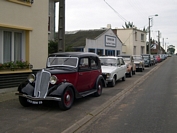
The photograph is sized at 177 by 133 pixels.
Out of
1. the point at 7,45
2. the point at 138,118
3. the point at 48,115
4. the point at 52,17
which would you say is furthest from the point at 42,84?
the point at 52,17

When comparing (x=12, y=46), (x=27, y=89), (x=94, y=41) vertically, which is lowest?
(x=27, y=89)

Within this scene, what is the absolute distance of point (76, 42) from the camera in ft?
93.4

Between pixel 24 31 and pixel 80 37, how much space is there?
1838 cm

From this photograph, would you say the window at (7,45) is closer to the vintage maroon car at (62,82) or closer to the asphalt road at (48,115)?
the asphalt road at (48,115)

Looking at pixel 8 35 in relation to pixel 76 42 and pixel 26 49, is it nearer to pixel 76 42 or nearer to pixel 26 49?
pixel 26 49

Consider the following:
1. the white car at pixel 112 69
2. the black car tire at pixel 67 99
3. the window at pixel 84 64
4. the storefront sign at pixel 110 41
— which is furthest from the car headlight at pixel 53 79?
the storefront sign at pixel 110 41

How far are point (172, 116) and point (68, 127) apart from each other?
3.21 metres

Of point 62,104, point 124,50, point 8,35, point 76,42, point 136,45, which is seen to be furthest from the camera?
point 136,45

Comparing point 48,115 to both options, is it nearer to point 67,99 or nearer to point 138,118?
point 67,99

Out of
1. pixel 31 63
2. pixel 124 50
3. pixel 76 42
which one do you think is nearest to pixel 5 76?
pixel 31 63

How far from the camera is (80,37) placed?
101 ft

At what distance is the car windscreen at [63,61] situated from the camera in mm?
9425

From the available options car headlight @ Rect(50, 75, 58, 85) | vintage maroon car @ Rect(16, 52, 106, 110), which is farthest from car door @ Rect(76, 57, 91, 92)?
car headlight @ Rect(50, 75, 58, 85)

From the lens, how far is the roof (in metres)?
27.8
